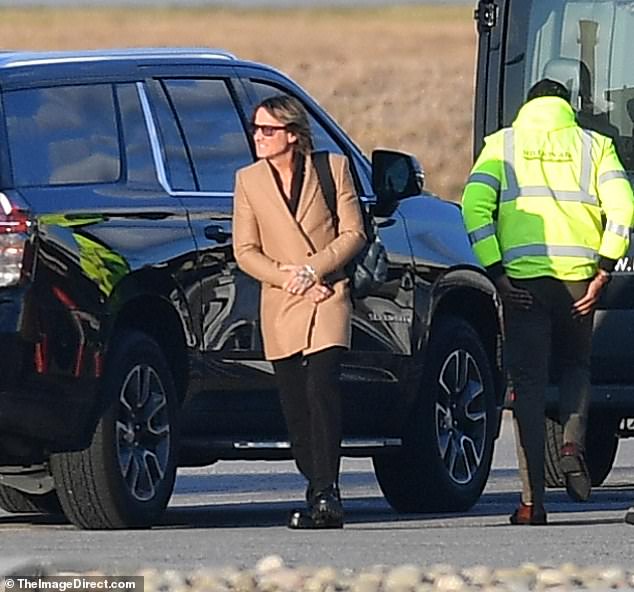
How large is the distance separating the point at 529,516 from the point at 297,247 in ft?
5.18

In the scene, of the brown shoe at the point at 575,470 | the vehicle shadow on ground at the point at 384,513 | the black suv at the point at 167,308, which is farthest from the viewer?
the vehicle shadow on ground at the point at 384,513

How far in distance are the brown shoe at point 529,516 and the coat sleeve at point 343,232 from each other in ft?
4.64

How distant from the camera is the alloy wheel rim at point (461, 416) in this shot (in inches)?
497

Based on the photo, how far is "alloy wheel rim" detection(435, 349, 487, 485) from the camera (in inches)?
497

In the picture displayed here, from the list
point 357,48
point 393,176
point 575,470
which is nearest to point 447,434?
point 575,470

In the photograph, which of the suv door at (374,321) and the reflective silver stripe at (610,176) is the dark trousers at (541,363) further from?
the suv door at (374,321)

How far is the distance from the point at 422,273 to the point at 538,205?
0.90 meters

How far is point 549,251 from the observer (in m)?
11.7

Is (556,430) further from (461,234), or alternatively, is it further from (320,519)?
(320,519)

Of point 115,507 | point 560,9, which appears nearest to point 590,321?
point 115,507

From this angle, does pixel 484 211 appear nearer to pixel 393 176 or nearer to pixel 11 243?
pixel 393 176

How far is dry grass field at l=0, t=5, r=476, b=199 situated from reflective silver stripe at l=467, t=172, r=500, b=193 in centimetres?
3138

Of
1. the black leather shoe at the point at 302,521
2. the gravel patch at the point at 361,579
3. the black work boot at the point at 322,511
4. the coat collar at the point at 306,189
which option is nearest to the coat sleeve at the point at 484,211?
the coat collar at the point at 306,189

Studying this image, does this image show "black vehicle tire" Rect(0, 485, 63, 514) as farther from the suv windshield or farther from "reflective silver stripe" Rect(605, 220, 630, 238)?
the suv windshield
